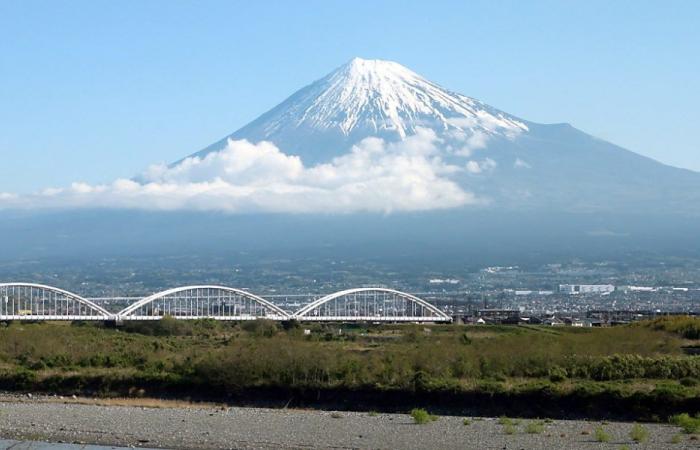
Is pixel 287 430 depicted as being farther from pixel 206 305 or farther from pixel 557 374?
pixel 206 305

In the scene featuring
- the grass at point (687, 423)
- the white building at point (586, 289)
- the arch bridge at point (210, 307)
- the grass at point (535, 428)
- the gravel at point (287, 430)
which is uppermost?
the arch bridge at point (210, 307)

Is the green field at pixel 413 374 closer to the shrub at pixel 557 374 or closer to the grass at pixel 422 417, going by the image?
the shrub at pixel 557 374

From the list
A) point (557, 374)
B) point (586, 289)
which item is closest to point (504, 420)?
point (557, 374)

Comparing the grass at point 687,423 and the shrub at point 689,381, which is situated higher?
the shrub at point 689,381

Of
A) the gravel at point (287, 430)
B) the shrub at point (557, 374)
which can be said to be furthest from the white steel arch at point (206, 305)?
the gravel at point (287, 430)

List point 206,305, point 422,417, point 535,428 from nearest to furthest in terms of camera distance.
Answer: point 535,428, point 422,417, point 206,305
